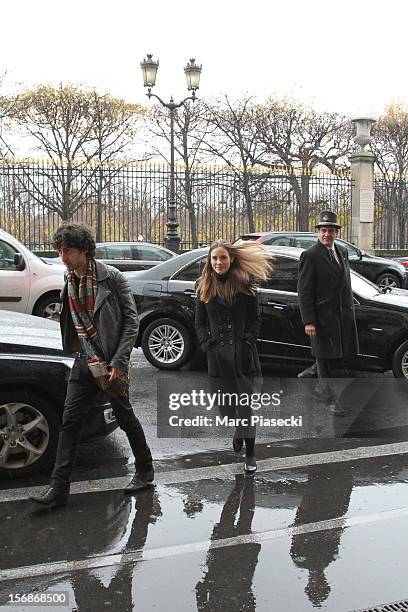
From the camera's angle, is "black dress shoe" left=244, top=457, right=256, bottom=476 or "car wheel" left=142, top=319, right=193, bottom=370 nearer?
"black dress shoe" left=244, top=457, right=256, bottom=476

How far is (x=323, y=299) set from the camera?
6.61 meters

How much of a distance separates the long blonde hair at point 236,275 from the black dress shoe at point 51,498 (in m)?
1.73

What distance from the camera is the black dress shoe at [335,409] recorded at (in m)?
6.81

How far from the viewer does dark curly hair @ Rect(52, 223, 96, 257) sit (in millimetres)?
4406

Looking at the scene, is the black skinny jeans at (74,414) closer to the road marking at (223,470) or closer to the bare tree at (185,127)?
the road marking at (223,470)

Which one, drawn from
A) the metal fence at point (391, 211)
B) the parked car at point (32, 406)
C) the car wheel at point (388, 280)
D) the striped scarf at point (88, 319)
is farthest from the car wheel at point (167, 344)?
the metal fence at point (391, 211)

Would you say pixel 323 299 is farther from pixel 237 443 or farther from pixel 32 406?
pixel 32 406

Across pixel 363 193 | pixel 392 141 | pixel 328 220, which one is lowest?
pixel 328 220

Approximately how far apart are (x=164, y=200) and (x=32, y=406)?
19305mm

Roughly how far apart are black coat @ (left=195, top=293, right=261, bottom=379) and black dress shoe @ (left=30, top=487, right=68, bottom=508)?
1441mm

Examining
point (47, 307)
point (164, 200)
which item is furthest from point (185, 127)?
point (47, 307)

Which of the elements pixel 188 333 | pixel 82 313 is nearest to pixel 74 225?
pixel 82 313

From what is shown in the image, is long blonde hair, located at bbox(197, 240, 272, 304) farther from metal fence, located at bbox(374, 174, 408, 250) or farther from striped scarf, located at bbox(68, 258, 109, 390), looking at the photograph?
metal fence, located at bbox(374, 174, 408, 250)

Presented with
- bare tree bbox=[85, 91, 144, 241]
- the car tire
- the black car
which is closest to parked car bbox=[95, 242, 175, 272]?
the car tire
